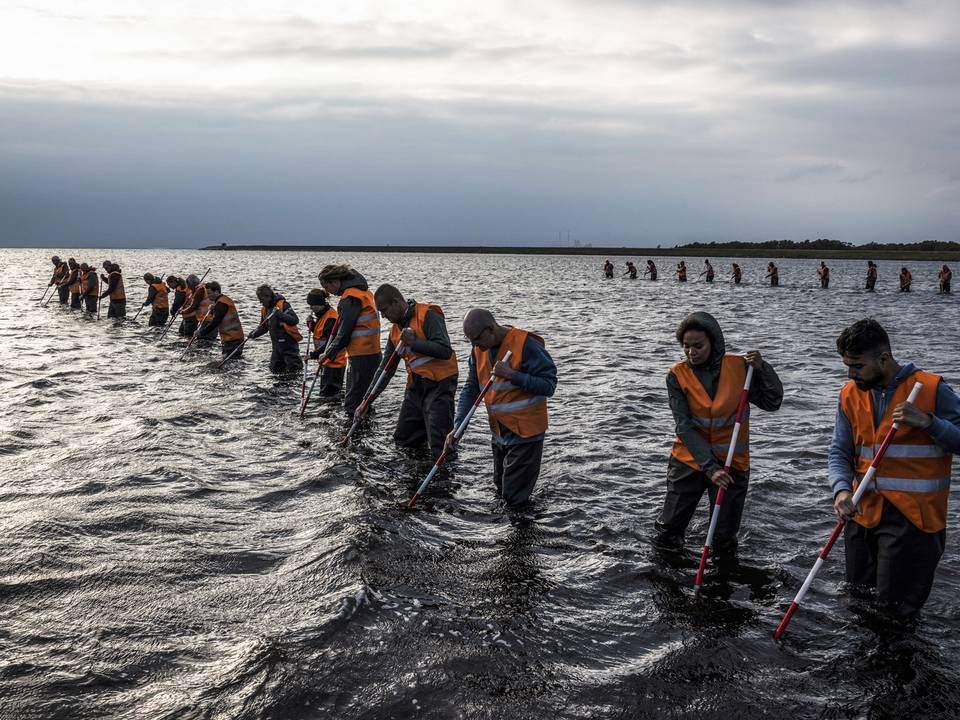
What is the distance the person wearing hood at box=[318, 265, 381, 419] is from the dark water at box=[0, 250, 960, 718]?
837 mm

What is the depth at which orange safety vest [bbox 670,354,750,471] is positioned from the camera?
6.18 metres

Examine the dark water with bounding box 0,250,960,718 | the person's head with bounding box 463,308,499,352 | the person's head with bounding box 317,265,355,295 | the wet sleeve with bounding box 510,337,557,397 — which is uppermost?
the person's head with bounding box 317,265,355,295

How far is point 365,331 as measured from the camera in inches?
481

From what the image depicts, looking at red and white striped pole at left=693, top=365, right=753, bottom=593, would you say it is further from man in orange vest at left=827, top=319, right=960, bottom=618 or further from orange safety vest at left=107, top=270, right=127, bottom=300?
orange safety vest at left=107, top=270, right=127, bottom=300

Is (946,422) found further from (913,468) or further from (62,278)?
(62,278)

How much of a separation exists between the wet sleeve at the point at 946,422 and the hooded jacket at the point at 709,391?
118cm

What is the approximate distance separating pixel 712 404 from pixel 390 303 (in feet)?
14.9

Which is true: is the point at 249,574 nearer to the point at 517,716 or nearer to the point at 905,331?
the point at 517,716

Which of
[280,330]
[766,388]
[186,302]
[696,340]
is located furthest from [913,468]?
[186,302]

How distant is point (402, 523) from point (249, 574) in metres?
1.84

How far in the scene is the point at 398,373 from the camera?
18.7 m

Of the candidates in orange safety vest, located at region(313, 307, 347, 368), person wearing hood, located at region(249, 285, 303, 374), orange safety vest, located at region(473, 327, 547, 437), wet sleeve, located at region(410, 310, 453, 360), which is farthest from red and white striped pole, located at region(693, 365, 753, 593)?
person wearing hood, located at region(249, 285, 303, 374)

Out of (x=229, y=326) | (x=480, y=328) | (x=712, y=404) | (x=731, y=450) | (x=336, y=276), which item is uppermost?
(x=336, y=276)

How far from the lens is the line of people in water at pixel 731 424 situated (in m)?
5.12
